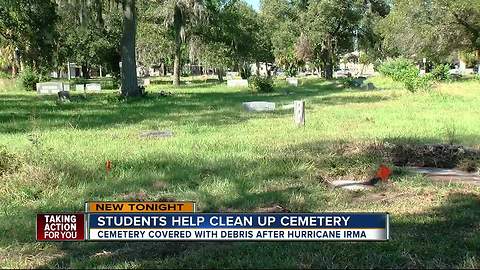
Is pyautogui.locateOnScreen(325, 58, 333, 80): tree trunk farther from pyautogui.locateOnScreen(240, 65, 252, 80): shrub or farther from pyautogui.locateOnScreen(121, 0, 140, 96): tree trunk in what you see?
pyautogui.locateOnScreen(121, 0, 140, 96): tree trunk

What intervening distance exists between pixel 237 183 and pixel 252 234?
10.0 feet

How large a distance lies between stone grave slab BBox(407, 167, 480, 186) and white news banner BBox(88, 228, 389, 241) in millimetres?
3707

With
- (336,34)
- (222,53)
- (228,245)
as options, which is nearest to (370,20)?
(336,34)

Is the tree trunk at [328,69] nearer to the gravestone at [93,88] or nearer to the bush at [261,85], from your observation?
the bush at [261,85]

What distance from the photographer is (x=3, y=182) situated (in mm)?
7371

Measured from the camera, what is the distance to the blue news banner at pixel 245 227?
4.36m

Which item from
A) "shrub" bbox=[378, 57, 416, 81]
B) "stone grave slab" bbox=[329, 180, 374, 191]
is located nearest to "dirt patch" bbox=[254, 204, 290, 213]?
"stone grave slab" bbox=[329, 180, 374, 191]

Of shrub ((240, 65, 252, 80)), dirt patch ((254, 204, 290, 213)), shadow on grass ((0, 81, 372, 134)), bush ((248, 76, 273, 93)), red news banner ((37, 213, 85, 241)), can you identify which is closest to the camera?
red news banner ((37, 213, 85, 241))

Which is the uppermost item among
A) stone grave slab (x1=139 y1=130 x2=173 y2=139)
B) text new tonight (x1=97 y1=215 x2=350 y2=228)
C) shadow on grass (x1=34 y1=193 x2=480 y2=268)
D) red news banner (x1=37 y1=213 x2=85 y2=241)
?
text new tonight (x1=97 y1=215 x2=350 y2=228)

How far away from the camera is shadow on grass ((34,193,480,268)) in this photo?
4508 millimetres

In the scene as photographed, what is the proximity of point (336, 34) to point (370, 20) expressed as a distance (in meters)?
4.53

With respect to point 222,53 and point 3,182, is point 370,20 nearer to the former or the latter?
point 222,53

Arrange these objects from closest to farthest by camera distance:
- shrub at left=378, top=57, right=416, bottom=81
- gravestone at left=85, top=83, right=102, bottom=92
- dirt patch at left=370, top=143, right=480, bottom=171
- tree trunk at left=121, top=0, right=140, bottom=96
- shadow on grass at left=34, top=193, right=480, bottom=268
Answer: shadow on grass at left=34, top=193, right=480, bottom=268, dirt patch at left=370, top=143, right=480, bottom=171, tree trunk at left=121, top=0, right=140, bottom=96, gravestone at left=85, top=83, right=102, bottom=92, shrub at left=378, top=57, right=416, bottom=81

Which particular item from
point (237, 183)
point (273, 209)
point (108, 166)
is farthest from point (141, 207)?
point (108, 166)
